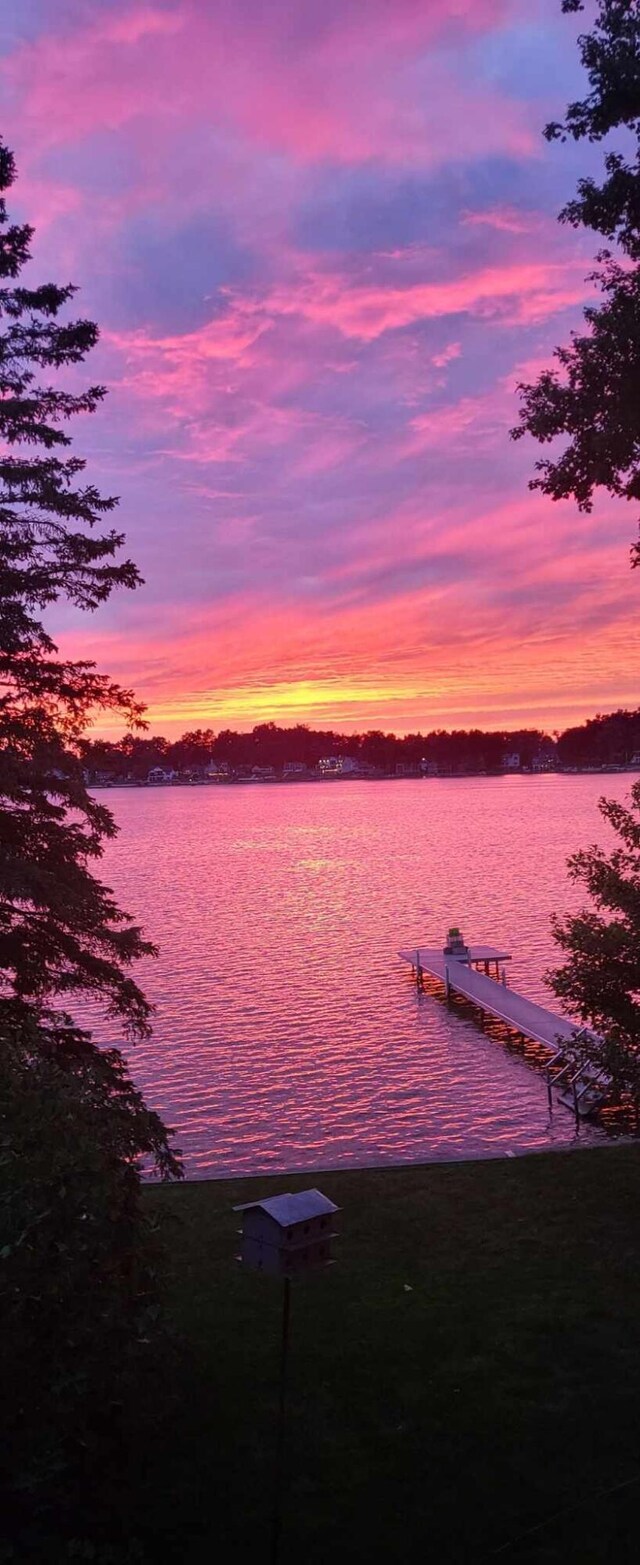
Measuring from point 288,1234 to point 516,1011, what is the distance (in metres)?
21.0

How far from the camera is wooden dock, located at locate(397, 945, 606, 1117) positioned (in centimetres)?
2105

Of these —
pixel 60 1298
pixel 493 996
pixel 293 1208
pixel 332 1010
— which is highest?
pixel 60 1298

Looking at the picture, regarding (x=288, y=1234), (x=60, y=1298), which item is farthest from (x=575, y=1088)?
(x=60, y=1298)

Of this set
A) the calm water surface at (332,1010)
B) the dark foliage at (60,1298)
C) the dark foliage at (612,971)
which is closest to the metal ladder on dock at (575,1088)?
the calm water surface at (332,1010)

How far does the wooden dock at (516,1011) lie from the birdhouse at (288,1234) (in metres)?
6.34

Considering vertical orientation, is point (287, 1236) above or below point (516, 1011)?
above

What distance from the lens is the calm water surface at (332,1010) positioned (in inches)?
807

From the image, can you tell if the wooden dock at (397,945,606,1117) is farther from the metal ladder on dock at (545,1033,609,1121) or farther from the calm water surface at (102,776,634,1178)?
the calm water surface at (102,776,634,1178)

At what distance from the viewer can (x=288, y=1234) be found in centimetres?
766

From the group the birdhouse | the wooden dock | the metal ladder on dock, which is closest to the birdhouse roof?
the birdhouse

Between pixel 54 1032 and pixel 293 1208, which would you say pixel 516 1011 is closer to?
pixel 54 1032

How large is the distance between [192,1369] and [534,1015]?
1895 centimetres

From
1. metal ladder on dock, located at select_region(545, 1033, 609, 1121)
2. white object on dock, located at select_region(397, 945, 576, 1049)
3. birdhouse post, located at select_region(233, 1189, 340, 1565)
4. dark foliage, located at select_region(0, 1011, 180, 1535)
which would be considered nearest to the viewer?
dark foliage, located at select_region(0, 1011, 180, 1535)

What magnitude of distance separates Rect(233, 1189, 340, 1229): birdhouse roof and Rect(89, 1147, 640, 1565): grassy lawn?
2.84 ft
